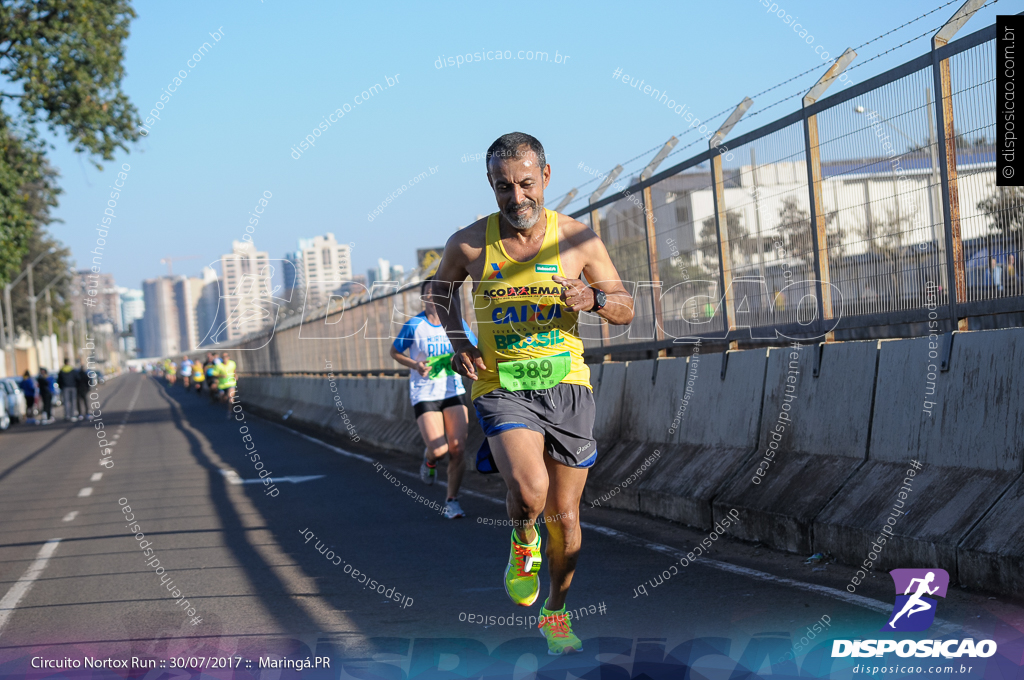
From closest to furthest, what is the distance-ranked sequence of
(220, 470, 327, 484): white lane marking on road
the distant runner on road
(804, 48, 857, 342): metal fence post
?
(804, 48, 857, 342): metal fence post
the distant runner on road
(220, 470, 327, 484): white lane marking on road

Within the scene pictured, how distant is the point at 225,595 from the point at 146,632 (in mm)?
941

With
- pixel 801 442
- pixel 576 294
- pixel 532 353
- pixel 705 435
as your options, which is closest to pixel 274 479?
pixel 705 435

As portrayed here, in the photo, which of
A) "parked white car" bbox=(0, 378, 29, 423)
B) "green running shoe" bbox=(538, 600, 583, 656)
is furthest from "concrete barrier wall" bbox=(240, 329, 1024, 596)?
"parked white car" bbox=(0, 378, 29, 423)

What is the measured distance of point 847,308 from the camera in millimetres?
7465

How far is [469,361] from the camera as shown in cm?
485

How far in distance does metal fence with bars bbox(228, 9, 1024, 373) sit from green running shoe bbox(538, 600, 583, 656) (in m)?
2.97

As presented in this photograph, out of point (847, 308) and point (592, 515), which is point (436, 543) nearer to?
point (592, 515)

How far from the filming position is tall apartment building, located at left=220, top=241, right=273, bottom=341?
66.8 ft

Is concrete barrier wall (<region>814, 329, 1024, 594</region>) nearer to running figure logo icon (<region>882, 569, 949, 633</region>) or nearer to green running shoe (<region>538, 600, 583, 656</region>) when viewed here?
running figure logo icon (<region>882, 569, 949, 633</region>)

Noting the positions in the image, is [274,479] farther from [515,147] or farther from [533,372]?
[515,147]

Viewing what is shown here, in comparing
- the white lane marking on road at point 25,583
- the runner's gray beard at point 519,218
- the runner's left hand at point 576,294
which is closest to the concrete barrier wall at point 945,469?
the runner's left hand at point 576,294

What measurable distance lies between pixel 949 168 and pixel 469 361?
3175 millimetres

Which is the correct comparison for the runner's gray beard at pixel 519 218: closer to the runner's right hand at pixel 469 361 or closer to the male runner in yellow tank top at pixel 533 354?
the male runner in yellow tank top at pixel 533 354

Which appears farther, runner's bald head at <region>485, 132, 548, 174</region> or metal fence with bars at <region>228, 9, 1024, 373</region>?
metal fence with bars at <region>228, 9, 1024, 373</region>
